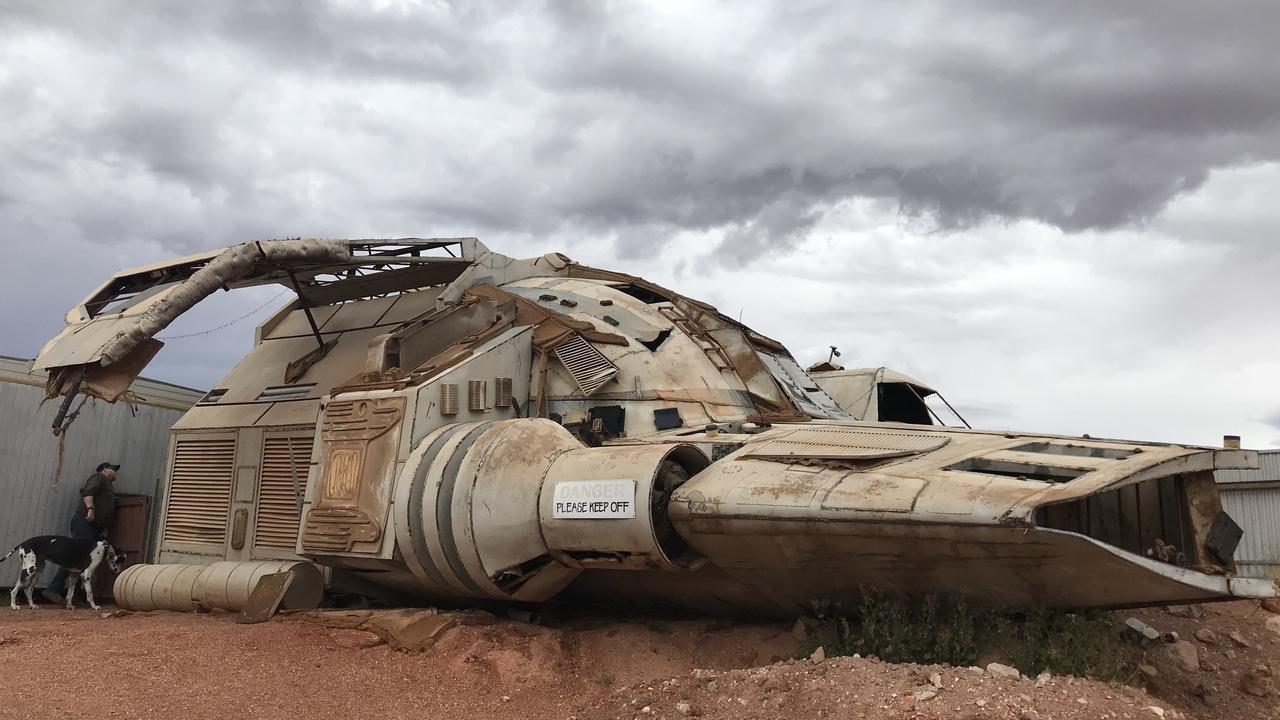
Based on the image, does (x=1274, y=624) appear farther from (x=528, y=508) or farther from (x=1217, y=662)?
(x=528, y=508)

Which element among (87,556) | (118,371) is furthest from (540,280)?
(87,556)

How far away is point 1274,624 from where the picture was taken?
8711mm

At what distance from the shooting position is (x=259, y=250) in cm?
1083

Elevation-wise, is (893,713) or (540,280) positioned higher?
(540,280)

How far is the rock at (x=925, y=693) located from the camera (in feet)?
16.8

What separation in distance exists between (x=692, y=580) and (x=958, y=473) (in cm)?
241

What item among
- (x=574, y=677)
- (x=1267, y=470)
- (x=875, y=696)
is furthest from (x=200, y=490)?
(x=1267, y=470)

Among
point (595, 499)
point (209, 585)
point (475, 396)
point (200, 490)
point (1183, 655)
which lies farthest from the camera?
point (200, 490)

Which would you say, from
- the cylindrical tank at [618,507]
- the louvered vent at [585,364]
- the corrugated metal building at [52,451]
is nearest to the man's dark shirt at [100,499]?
the corrugated metal building at [52,451]

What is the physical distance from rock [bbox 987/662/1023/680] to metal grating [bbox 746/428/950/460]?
61.6 inches

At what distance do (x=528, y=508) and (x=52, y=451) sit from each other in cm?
1131

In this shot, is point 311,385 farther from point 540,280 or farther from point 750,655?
point 750,655

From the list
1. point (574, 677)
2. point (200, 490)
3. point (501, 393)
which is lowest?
point (574, 677)

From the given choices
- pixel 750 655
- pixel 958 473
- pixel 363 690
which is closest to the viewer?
pixel 958 473
